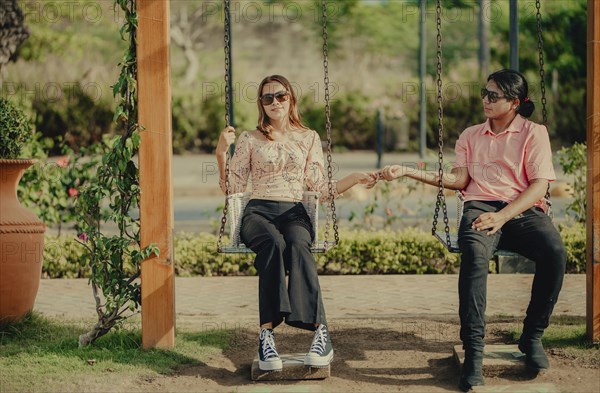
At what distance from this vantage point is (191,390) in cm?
521

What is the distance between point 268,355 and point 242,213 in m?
0.95

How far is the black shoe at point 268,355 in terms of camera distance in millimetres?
5324

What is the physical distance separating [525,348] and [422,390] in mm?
675

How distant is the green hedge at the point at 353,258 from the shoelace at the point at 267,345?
3.20 m

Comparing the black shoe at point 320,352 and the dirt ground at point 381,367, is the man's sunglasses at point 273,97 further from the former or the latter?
the dirt ground at point 381,367

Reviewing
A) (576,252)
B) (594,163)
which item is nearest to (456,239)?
(594,163)

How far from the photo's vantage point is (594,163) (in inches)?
226

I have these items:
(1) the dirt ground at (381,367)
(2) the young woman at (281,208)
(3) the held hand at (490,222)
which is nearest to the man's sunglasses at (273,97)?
(2) the young woman at (281,208)

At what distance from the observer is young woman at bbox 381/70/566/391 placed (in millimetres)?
5230

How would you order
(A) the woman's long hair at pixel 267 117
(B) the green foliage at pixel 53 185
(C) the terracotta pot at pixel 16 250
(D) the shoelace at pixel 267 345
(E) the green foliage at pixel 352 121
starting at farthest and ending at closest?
(E) the green foliage at pixel 352 121
(B) the green foliage at pixel 53 185
(C) the terracotta pot at pixel 16 250
(A) the woman's long hair at pixel 267 117
(D) the shoelace at pixel 267 345

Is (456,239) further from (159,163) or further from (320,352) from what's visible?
(159,163)

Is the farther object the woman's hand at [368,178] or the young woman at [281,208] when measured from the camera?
the woman's hand at [368,178]

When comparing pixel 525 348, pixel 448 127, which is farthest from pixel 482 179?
pixel 448 127

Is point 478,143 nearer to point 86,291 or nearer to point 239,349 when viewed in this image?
point 239,349
